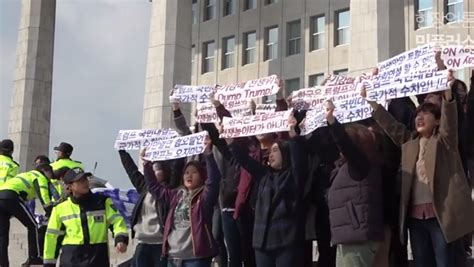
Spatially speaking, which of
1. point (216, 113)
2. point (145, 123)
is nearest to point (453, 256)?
point (216, 113)

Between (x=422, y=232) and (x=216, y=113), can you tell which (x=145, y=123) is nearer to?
(x=216, y=113)

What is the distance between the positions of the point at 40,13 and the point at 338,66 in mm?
15258

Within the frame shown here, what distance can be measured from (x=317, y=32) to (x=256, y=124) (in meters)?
34.9

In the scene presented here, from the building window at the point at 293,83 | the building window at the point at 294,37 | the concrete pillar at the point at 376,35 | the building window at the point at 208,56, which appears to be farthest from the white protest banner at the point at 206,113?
the building window at the point at 208,56

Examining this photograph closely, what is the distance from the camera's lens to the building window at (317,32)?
42.9 m

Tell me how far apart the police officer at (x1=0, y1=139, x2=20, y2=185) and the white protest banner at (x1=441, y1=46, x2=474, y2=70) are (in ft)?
27.2

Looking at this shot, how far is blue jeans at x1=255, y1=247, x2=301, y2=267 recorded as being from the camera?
810cm

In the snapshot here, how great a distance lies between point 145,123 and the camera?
98.9ft

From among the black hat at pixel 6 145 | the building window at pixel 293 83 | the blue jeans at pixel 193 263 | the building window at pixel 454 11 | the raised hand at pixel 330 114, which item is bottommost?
the blue jeans at pixel 193 263

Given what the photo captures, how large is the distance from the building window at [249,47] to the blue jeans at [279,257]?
38.1 metres

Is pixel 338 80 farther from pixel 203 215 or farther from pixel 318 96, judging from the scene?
pixel 203 215

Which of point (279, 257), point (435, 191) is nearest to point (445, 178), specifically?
point (435, 191)

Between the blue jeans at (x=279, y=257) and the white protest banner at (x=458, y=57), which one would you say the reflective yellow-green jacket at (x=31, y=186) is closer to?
the blue jeans at (x=279, y=257)

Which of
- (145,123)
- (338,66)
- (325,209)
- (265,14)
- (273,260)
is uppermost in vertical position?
(265,14)
